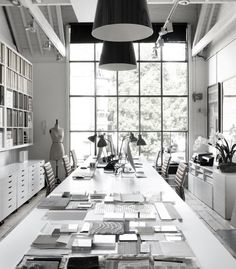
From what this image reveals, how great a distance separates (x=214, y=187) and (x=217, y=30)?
2742mm

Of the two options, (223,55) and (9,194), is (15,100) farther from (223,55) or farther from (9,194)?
(223,55)

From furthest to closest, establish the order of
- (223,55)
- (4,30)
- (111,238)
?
1. (4,30)
2. (223,55)
3. (111,238)

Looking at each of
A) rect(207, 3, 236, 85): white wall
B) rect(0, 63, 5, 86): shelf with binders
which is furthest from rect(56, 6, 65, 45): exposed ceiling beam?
rect(207, 3, 236, 85): white wall

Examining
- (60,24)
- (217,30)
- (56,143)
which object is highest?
(60,24)

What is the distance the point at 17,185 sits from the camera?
6230 mm

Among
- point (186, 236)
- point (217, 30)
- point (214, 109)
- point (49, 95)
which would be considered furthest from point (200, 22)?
point (186, 236)

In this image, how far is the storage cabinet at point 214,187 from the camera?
18.4 feet

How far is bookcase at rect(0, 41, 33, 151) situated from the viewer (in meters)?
6.54

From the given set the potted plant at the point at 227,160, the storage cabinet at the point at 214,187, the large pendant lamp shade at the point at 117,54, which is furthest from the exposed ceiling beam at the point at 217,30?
the storage cabinet at the point at 214,187

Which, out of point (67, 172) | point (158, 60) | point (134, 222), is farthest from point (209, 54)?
point (134, 222)

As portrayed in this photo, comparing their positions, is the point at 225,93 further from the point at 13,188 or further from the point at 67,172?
the point at 13,188

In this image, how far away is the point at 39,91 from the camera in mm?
9008

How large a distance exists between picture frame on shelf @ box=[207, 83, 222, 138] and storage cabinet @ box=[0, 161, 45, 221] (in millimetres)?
3773

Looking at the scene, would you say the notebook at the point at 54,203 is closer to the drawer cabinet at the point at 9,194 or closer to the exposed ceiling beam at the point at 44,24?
the drawer cabinet at the point at 9,194
